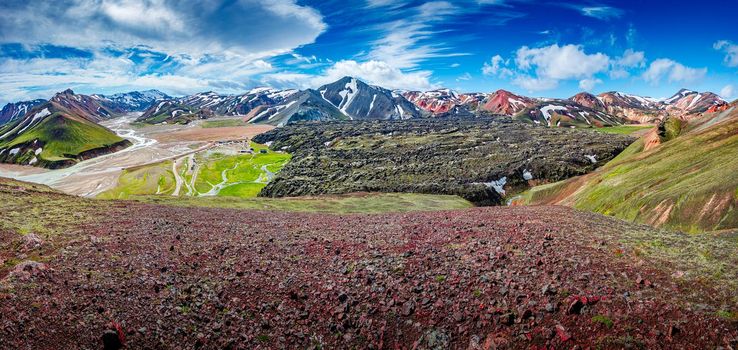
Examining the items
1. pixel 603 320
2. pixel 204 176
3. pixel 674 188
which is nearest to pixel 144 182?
pixel 204 176

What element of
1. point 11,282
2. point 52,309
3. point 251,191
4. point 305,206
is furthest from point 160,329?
point 251,191

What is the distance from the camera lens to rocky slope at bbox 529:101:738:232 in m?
31.8

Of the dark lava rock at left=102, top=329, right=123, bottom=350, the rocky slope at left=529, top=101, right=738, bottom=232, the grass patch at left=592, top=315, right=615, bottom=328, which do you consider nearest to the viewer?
the grass patch at left=592, top=315, right=615, bottom=328

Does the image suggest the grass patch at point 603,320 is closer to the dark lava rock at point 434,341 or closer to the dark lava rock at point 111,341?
the dark lava rock at point 434,341

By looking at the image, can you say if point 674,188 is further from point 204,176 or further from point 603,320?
point 204,176

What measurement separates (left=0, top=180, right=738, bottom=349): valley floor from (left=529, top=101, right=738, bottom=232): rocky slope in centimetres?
906

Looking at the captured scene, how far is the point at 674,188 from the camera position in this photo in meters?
39.3

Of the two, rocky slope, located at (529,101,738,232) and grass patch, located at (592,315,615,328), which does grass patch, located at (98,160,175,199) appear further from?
grass patch, located at (592,315,615,328)

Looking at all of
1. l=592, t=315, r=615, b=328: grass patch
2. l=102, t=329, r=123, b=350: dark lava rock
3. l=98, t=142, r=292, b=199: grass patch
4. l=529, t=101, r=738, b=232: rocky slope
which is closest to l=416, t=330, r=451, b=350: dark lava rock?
l=592, t=315, r=615, b=328: grass patch

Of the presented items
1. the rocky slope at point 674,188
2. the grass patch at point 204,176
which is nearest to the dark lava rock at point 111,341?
the rocky slope at point 674,188

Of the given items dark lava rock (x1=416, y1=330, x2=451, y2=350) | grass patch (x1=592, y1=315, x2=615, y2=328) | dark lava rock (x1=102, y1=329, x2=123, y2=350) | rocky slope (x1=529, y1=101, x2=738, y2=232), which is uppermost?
rocky slope (x1=529, y1=101, x2=738, y2=232)

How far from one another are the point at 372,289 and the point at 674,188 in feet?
128

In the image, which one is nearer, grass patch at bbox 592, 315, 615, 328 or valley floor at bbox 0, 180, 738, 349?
grass patch at bbox 592, 315, 615, 328

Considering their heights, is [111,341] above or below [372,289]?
below
